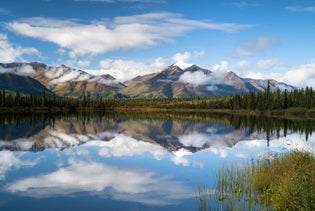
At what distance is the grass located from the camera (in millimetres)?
16908

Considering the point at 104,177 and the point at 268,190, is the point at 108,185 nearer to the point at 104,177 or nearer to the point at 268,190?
the point at 104,177

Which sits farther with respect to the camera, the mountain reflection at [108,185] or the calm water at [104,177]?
the mountain reflection at [108,185]

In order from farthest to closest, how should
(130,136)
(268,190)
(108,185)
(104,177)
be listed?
(130,136)
(104,177)
(108,185)
(268,190)

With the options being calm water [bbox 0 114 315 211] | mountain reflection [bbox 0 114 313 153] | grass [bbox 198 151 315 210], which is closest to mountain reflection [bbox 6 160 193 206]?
calm water [bbox 0 114 315 211]

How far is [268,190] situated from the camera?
2180 centimetres

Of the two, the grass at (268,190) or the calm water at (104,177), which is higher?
the grass at (268,190)

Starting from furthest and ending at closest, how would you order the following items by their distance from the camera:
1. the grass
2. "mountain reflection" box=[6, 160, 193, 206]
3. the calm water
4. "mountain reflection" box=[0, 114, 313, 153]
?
1. "mountain reflection" box=[0, 114, 313, 153]
2. "mountain reflection" box=[6, 160, 193, 206]
3. the calm water
4. the grass

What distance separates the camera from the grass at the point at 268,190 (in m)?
16.9

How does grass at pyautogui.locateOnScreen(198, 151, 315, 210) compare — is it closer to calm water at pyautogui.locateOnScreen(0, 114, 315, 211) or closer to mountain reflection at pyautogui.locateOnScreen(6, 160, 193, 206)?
calm water at pyautogui.locateOnScreen(0, 114, 315, 211)

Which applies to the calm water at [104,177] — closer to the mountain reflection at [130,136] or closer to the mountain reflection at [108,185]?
the mountain reflection at [108,185]

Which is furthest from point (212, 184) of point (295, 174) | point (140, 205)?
point (295, 174)

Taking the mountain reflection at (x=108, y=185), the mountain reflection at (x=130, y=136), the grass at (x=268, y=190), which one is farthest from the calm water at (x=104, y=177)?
the mountain reflection at (x=130, y=136)

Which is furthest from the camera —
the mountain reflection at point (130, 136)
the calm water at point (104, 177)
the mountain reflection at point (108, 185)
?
the mountain reflection at point (130, 136)

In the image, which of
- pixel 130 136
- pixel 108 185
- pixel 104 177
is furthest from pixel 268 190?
pixel 130 136
